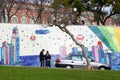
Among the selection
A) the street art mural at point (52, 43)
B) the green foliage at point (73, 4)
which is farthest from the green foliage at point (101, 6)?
the street art mural at point (52, 43)

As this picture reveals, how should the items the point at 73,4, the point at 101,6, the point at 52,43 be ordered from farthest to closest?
the point at 101,6 < the point at 73,4 < the point at 52,43

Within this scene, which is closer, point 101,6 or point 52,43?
point 52,43

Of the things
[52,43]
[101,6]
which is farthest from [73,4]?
[52,43]

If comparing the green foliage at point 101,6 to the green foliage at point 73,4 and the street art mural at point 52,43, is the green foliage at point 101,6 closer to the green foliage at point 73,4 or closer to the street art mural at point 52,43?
the green foliage at point 73,4

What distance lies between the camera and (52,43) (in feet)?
122

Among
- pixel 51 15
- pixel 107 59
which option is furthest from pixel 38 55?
pixel 51 15

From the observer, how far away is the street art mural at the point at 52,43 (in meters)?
36.2

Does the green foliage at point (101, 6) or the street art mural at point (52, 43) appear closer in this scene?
the street art mural at point (52, 43)

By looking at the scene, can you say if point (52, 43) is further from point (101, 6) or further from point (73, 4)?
point (101, 6)

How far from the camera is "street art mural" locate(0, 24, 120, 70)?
3625 centimetres

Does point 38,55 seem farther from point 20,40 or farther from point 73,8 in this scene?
point 73,8

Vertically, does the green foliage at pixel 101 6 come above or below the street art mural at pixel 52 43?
above

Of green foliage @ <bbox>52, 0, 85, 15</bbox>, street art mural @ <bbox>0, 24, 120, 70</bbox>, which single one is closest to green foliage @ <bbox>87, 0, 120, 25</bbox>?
green foliage @ <bbox>52, 0, 85, 15</bbox>

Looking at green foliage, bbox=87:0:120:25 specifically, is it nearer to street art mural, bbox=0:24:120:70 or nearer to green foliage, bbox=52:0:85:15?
green foliage, bbox=52:0:85:15
